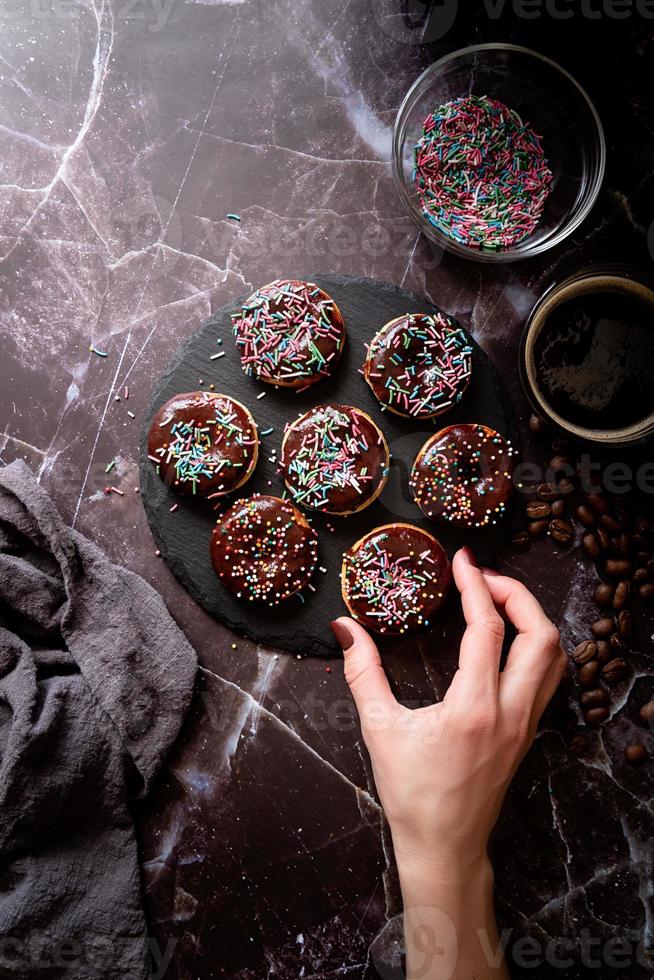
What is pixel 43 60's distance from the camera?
2758 mm

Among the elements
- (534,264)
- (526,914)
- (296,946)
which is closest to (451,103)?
(534,264)

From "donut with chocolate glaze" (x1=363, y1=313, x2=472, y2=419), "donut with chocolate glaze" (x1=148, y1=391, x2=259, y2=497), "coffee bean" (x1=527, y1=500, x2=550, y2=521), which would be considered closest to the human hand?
"coffee bean" (x1=527, y1=500, x2=550, y2=521)

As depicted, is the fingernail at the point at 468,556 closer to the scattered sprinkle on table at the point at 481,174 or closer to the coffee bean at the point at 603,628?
the coffee bean at the point at 603,628

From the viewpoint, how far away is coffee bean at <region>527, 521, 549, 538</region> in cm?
265

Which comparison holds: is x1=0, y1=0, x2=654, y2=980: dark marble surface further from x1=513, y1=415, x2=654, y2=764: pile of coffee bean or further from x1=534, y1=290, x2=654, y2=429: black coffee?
x1=534, y1=290, x2=654, y2=429: black coffee

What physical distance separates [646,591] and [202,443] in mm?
1744

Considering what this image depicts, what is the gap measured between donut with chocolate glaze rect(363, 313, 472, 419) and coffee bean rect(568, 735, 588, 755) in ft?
4.34

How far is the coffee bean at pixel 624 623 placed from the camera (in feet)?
8.62

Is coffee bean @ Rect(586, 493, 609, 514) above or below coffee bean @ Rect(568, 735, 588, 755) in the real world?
above

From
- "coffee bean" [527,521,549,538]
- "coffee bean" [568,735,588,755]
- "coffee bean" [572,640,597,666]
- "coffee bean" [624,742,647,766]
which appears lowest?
"coffee bean" [624,742,647,766]

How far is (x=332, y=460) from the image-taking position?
102 inches

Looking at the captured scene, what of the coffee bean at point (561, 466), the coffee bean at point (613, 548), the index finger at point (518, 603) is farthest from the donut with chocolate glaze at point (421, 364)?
the coffee bean at point (613, 548)

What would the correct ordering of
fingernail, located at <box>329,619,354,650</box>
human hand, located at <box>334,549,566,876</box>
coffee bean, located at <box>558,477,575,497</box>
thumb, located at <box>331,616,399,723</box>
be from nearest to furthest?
human hand, located at <box>334,549,566,876</box> → thumb, located at <box>331,616,399,723</box> → fingernail, located at <box>329,619,354,650</box> → coffee bean, located at <box>558,477,575,497</box>

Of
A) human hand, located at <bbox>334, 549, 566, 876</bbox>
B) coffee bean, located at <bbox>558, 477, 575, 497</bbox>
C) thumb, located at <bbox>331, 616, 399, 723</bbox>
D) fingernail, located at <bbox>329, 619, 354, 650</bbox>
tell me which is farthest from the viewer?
coffee bean, located at <bbox>558, 477, 575, 497</bbox>
